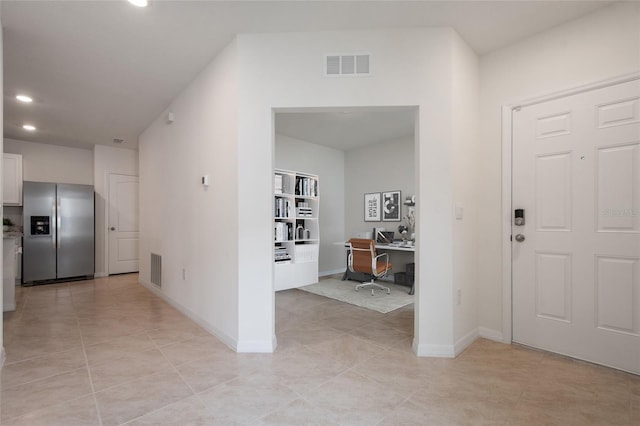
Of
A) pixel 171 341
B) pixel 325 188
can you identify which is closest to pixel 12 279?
pixel 171 341

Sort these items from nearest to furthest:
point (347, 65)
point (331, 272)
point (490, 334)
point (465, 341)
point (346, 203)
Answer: point (347, 65) < point (465, 341) < point (490, 334) < point (331, 272) < point (346, 203)

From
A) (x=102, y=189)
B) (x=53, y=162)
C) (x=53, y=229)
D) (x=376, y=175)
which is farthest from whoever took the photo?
(x=102, y=189)

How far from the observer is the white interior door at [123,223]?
6.33 meters

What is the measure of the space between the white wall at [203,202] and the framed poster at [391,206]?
3688mm

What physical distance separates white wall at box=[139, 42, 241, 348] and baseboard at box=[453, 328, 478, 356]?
1648 millimetres

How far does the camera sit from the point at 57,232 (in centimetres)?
546

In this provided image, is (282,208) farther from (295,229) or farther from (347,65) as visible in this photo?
(347,65)

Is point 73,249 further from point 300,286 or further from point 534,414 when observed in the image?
point 534,414

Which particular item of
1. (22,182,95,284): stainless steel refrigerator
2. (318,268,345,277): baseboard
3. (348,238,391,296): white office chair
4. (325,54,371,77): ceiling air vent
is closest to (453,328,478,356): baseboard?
(348,238,391,296): white office chair

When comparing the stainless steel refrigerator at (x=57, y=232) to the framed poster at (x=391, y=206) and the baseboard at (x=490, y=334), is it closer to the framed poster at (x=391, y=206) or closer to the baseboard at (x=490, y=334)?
the framed poster at (x=391, y=206)

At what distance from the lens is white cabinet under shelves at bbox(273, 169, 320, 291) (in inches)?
192

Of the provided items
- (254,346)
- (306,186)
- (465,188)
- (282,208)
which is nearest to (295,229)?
(282,208)

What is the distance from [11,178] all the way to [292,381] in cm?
613

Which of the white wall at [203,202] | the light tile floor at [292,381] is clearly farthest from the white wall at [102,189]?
the light tile floor at [292,381]
